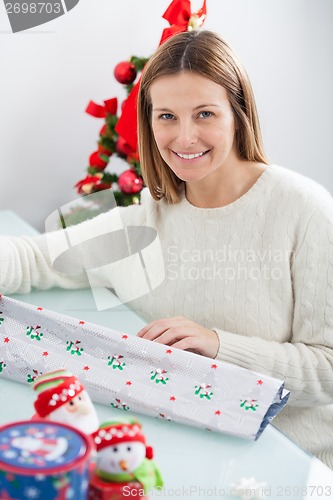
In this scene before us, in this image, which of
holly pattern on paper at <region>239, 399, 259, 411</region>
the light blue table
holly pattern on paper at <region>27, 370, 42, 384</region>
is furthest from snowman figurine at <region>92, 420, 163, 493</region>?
holly pattern on paper at <region>27, 370, 42, 384</region>

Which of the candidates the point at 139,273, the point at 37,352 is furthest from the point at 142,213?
the point at 37,352

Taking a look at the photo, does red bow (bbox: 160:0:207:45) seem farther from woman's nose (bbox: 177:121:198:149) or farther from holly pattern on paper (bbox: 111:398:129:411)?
holly pattern on paper (bbox: 111:398:129:411)

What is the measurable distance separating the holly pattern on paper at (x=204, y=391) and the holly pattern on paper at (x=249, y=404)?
0.14 feet

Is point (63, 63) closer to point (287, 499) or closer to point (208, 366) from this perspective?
point (208, 366)

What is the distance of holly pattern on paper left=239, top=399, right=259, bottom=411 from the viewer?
85 cm

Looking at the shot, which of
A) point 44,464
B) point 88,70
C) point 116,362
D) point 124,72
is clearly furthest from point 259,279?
point 88,70

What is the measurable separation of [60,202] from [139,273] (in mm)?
808

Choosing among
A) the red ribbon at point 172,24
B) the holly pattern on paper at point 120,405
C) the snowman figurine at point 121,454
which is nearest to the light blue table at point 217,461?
the holly pattern on paper at point 120,405

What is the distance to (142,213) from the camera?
138 centimetres

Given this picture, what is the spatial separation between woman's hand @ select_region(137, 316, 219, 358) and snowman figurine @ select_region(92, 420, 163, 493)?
417 mm

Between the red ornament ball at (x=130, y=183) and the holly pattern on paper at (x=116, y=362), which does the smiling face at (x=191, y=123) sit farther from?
the red ornament ball at (x=130, y=183)

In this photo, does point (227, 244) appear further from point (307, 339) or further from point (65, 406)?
point (65, 406)

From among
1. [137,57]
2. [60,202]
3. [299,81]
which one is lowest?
A: [60,202]

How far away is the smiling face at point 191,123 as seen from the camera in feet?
3.77
